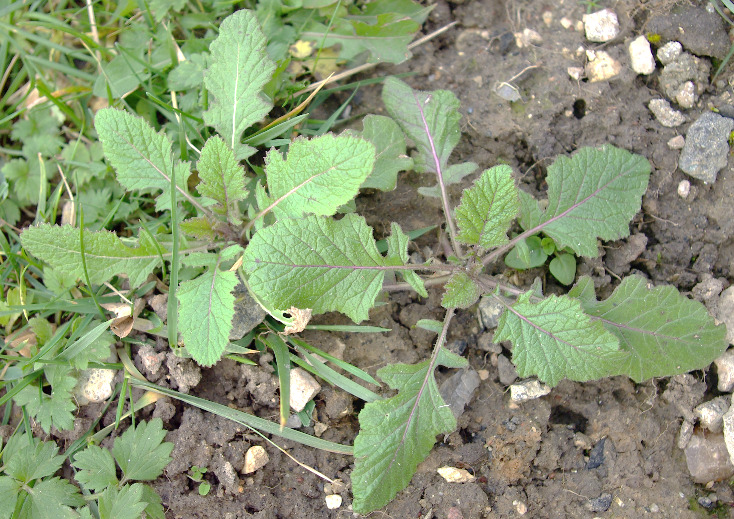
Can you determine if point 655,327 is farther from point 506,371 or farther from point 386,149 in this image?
point 386,149

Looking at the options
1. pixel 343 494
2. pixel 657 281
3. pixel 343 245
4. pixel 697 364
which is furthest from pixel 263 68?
pixel 697 364

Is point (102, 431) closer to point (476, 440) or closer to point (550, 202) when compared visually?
point (476, 440)

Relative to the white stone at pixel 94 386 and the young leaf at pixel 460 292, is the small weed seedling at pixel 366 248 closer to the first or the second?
the young leaf at pixel 460 292

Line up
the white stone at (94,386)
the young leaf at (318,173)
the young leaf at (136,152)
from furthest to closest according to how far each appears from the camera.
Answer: the white stone at (94,386) < the young leaf at (136,152) < the young leaf at (318,173)

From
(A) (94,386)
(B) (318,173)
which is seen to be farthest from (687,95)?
(A) (94,386)

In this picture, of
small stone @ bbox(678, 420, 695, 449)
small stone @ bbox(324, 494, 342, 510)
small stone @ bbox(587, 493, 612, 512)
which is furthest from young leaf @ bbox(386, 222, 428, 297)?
small stone @ bbox(678, 420, 695, 449)

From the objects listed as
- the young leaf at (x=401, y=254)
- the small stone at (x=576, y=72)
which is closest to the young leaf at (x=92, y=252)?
the young leaf at (x=401, y=254)
